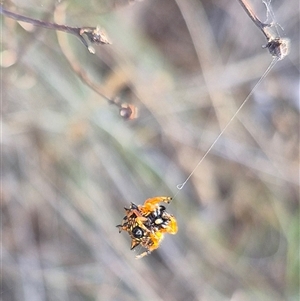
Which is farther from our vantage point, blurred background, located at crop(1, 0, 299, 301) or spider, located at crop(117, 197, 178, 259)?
blurred background, located at crop(1, 0, 299, 301)

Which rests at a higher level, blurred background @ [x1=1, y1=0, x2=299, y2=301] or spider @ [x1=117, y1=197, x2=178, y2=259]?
blurred background @ [x1=1, y1=0, x2=299, y2=301]

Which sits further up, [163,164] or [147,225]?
[163,164]

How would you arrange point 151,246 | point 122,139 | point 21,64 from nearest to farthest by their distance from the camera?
point 151,246, point 21,64, point 122,139

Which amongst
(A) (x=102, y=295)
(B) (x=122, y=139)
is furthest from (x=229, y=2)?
(A) (x=102, y=295)

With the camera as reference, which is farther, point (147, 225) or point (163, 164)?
point (163, 164)

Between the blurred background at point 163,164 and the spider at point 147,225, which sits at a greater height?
the blurred background at point 163,164

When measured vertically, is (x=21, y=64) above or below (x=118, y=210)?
above

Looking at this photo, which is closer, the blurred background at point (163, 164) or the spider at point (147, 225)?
the spider at point (147, 225)

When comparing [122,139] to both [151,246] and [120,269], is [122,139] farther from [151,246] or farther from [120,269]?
[151,246]
